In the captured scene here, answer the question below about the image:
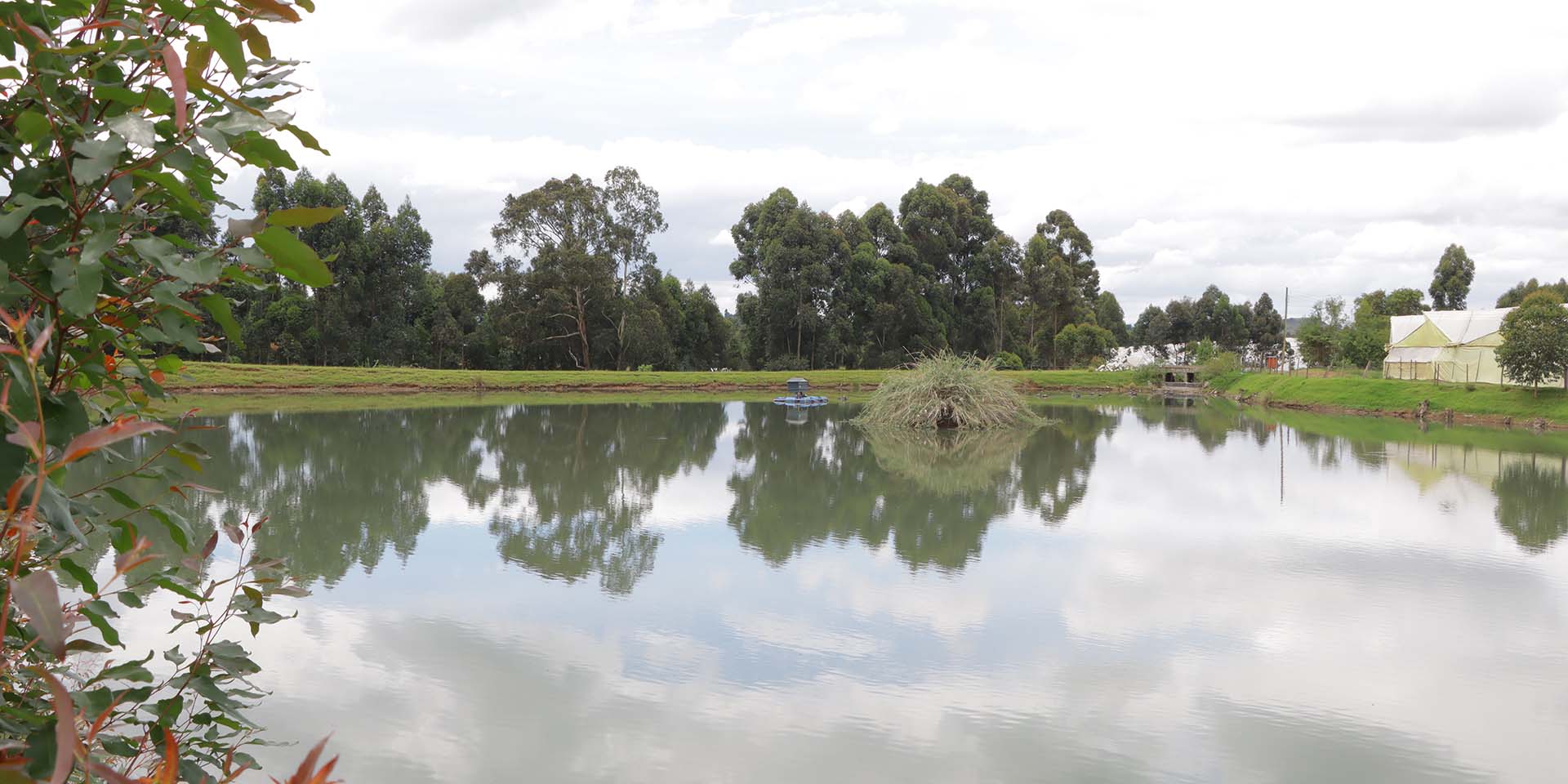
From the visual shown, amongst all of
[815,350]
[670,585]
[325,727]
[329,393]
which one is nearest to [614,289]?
[815,350]

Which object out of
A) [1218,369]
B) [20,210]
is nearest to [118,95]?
[20,210]

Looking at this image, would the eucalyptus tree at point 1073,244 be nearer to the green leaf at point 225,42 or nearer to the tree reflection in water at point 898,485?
the tree reflection in water at point 898,485

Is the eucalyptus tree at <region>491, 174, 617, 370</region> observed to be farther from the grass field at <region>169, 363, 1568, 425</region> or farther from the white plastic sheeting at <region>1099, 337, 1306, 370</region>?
the white plastic sheeting at <region>1099, 337, 1306, 370</region>

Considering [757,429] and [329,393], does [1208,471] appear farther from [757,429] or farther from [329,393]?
[329,393]

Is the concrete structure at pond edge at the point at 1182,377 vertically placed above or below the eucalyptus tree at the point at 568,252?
below

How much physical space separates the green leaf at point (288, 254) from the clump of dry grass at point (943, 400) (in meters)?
22.4

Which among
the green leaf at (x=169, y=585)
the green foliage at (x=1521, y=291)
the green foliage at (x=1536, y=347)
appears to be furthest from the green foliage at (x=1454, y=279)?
the green leaf at (x=169, y=585)

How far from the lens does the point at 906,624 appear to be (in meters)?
6.74

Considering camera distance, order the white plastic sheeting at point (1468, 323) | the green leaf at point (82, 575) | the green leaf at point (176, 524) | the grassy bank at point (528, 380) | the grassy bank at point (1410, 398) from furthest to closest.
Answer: the white plastic sheeting at point (1468, 323) → the grassy bank at point (528, 380) → the grassy bank at point (1410, 398) → the green leaf at point (176, 524) → the green leaf at point (82, 575)

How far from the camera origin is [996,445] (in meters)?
19.3

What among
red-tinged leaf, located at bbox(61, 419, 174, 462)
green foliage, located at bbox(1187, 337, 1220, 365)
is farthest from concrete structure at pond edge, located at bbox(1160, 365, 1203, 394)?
red-tinged leaf, located at bbox(61, 419, 174, 462)

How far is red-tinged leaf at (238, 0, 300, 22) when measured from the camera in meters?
1.09

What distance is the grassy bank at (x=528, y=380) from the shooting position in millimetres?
32812

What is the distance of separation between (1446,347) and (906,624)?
36.2 m
